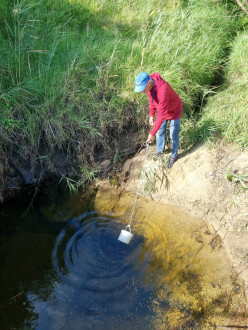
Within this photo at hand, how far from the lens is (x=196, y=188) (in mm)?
3957

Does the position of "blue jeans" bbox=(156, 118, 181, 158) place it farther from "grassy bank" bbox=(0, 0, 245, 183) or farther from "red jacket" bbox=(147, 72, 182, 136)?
"grassy bank" bbox=(0, 0, 245, 183)

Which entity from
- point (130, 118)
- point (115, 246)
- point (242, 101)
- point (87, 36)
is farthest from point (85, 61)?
point (115, 246)

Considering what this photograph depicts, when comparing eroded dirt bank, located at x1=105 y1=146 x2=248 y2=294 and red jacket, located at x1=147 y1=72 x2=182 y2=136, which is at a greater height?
red jacket, located at x1=147 y1=72 x2=182 y2=136

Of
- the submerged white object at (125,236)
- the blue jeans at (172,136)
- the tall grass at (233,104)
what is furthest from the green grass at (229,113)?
the submerged white object at (125,236)

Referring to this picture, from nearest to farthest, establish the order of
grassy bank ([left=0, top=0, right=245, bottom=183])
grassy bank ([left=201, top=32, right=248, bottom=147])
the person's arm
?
the person's arm → grassy bank ([left=0, top=0, right=245, bottom=183]) → grassy bank ([left=201, top=32, right=248, bottom=147])

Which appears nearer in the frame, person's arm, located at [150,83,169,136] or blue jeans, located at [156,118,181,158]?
person's arm, located at [150,83,169,136]

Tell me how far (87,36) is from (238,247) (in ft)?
12.1

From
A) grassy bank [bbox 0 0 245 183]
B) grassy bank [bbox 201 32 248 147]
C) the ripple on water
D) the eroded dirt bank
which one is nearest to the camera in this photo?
the ripple on water

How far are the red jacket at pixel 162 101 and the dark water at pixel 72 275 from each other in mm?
1435

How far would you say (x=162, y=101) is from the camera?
323 centimetres

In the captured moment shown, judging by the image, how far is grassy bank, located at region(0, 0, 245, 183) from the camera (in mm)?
3930

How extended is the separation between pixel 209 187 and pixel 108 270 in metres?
1.64

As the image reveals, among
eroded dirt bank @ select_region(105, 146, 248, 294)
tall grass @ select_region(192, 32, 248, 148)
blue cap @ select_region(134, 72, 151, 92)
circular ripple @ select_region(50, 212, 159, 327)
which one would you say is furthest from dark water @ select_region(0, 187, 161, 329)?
tall grass @ select_region(192, 32, 248, 148)

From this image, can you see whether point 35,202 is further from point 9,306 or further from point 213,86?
point 213,86
